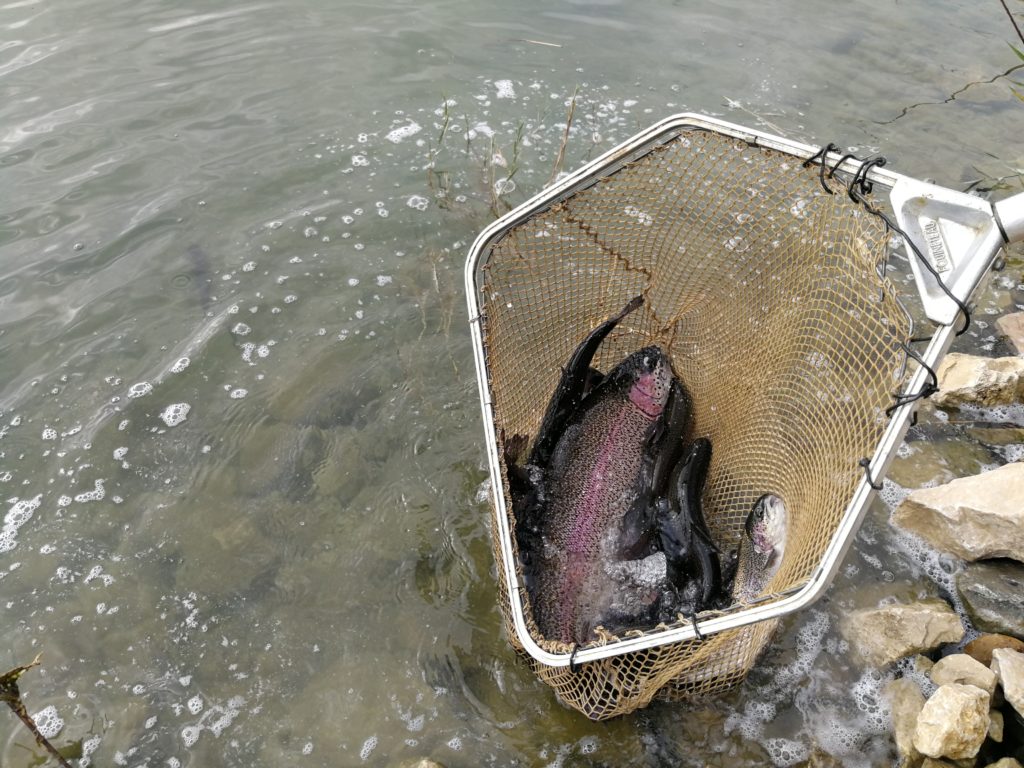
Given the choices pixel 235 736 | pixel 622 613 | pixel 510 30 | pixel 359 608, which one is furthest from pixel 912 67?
pixel 235 736

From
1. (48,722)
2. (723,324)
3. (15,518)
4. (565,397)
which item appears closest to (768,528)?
(565,397)

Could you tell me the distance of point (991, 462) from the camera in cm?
360

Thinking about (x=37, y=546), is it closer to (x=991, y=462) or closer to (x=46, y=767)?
(x=46, y=767)

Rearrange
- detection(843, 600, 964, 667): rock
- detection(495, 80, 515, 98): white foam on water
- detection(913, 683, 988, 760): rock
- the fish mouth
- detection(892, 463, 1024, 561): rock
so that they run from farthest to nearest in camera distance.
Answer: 1. detection(495, 80, 515, 98): white foam on water
2. the fish mouth
3. detection(892, 463, 1024, 561): rock
4. detection(843, 600, 964, 667): rock
5. detection(913, 683, 988, 760): rock

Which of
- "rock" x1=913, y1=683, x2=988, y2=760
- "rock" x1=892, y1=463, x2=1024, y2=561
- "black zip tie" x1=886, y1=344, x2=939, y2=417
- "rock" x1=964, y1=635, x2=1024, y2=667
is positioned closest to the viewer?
"black zip tie" x1=886, y1=344, x2=939, y2=417

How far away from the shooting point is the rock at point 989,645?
8.87ft

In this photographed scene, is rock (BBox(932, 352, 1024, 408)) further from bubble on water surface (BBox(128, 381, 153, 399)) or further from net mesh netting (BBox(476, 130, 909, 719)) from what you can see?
bubble on water surface (BBox(128, 381, 153, 399))

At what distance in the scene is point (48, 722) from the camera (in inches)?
109

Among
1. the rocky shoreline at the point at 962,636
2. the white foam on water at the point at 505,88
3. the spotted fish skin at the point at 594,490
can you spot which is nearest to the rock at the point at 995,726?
the rocky shoreline at the point at 962,636

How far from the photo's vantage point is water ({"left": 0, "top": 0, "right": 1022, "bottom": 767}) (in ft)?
9.31

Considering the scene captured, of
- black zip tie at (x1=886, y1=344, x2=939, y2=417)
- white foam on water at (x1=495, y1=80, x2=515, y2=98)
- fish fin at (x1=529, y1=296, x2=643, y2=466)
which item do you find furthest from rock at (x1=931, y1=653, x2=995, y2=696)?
white foam on water at (x1=495, y1=80, x2=515, y2=98)

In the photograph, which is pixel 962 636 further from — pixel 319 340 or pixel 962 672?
pixel 319 340

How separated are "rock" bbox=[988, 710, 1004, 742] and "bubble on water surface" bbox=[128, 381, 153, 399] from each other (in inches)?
166

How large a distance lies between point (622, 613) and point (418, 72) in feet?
17.0
